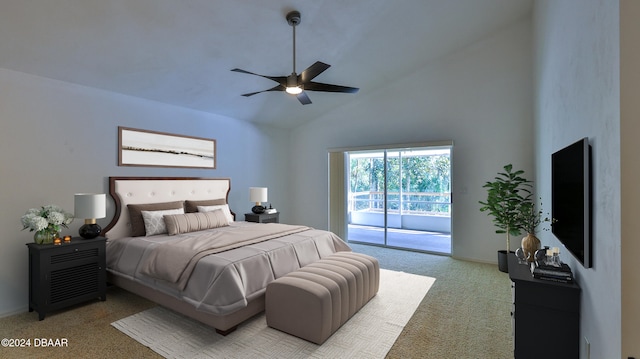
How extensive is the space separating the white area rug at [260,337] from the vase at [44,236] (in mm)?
1128

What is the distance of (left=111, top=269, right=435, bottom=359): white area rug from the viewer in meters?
2.26

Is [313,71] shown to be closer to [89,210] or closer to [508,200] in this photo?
[89,210]

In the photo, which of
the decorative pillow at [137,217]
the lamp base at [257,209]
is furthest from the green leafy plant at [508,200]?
the decorative pillow at [137,217]

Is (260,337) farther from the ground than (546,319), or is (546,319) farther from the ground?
(546,319)

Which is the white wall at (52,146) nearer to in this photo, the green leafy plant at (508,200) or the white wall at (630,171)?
the white wall at (630,171)

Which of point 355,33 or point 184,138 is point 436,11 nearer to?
point 355,33

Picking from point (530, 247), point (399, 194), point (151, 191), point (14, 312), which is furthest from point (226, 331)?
point (399, 194)

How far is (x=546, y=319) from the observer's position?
76.3 inches

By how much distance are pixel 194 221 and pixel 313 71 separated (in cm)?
257

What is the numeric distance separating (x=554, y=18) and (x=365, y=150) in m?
3.46

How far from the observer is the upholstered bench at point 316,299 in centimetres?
236

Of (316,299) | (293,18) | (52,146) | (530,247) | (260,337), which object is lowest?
(260,337)

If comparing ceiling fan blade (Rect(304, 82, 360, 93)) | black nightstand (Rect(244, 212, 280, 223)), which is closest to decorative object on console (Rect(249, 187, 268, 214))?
black nightstand (Rect(244, 212, 280, 223))

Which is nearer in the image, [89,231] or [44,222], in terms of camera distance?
[44,222]
